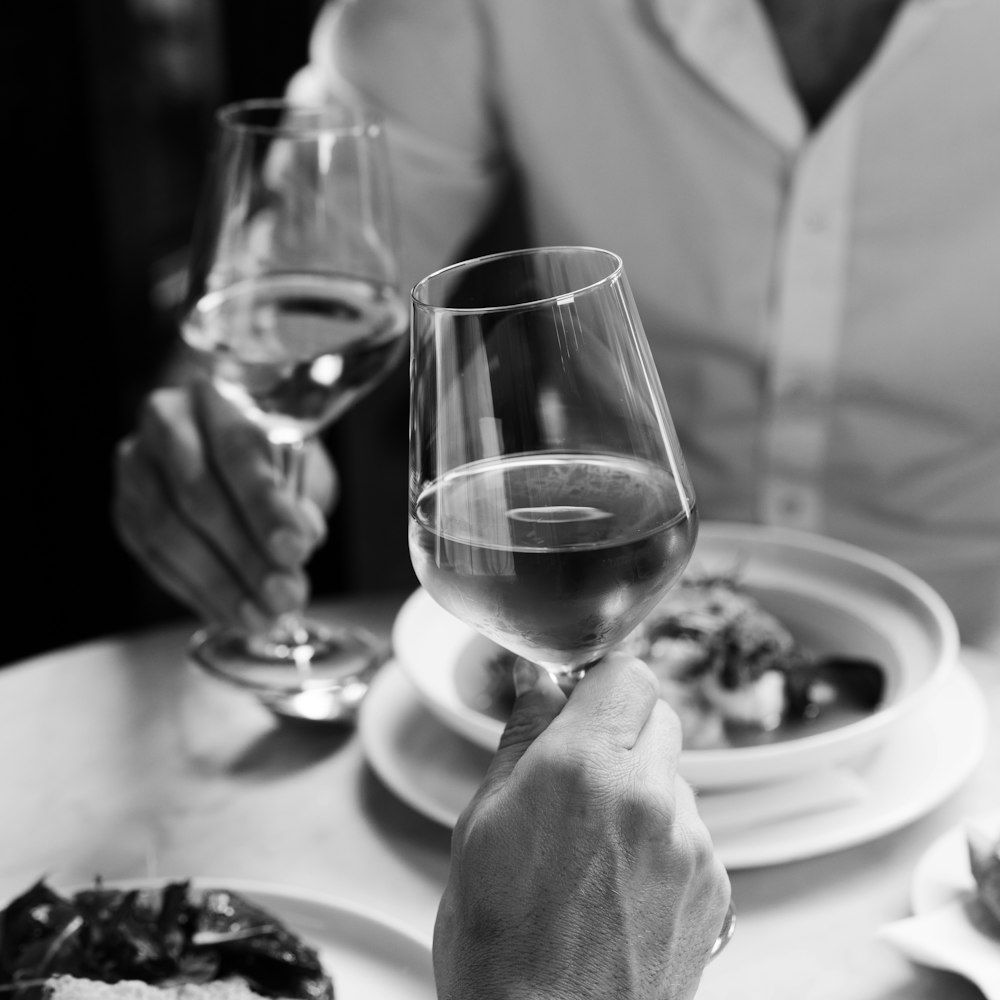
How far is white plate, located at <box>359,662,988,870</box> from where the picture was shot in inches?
41.4

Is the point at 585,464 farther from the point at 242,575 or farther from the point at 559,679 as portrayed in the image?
the point at 242,575

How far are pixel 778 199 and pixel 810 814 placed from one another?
1008 millimetres

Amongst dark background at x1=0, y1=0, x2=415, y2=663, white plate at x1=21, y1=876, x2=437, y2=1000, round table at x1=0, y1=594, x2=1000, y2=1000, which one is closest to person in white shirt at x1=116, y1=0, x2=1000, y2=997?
round table at x1=0, y1=594, x2=1000, y2=1000

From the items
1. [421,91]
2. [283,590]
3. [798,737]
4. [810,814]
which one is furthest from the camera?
[421,91]

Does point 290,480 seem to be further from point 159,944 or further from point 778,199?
point 778,199

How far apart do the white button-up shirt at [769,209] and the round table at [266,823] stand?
58cm

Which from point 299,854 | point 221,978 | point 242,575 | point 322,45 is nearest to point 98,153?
point 322,45

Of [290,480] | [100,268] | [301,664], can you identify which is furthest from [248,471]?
[100,268]

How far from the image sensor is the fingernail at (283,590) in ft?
4.40

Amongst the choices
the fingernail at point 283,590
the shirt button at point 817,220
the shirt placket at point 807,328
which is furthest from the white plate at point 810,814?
the shirt button at point 817,220

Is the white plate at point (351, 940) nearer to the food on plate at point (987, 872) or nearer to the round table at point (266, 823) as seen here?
the round table at point (266, 823)

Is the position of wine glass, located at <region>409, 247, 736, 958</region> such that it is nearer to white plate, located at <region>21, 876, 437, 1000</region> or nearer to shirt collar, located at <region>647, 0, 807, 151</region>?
white plate, located at <region>21, 876, 437, 1000</region>

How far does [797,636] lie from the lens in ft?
4.67

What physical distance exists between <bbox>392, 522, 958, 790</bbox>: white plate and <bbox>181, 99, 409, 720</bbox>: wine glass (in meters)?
0.11
